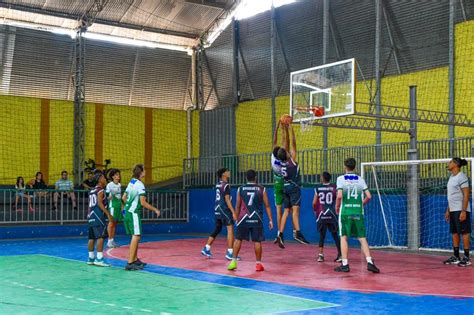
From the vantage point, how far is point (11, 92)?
1100 inches

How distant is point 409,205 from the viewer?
56.9 feet

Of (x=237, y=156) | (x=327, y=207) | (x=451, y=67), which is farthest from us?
(x=237, y=156)

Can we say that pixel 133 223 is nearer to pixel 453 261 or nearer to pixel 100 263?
pixel 100 263

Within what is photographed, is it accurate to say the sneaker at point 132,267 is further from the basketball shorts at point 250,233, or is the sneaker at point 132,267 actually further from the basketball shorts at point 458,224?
the basketball shorts at point 458,224

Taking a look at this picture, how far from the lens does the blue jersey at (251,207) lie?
12.8 metres

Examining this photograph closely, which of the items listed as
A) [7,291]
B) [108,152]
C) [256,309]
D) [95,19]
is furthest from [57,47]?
[256,309]

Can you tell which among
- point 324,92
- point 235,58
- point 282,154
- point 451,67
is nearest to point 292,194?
point 282,154

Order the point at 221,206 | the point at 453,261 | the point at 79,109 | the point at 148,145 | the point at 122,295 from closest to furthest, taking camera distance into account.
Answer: the point at 122,295 → the point at 453,261 → the point at 221,206 → the point at 79,109 → the point at 148,145

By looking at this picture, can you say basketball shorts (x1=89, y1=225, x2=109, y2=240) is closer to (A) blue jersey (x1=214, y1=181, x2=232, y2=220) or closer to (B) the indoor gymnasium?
(B) the indoor gymnasium

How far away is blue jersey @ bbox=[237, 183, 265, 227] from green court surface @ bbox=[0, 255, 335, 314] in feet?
6.75

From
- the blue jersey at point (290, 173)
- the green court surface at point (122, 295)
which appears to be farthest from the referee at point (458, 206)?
the green court surface at point (122, 295)

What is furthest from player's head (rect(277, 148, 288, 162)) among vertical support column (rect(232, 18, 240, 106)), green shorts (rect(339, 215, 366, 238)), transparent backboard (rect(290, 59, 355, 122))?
vertical support column (rect(232, 18, 240, 106))

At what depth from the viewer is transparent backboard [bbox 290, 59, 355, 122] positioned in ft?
49.8

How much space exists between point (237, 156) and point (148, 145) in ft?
16.8
